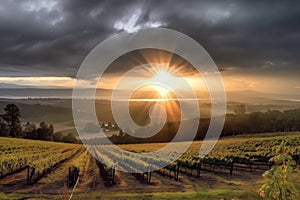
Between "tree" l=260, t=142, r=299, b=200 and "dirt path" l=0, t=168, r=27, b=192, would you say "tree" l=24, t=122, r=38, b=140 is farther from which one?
"tree" l=260, t=142, r=299, b=200

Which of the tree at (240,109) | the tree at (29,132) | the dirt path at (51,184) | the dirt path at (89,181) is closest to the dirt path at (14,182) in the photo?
the dirt path at (51,184)

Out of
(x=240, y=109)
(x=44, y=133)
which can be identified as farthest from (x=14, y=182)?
(x=240, y=109)

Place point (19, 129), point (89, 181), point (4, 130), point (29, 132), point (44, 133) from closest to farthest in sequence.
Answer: point (89, 181) < point (4, 130) < point (19, 129) < point (29, 132) < point (44, 133)

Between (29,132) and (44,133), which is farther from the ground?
(29,132)

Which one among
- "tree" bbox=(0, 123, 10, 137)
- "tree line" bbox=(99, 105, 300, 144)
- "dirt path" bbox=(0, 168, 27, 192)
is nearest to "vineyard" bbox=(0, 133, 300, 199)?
"dirt path" bbox=(0, 168, 27, 192)

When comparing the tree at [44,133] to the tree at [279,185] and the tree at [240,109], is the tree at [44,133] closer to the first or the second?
the tree at [240,109]

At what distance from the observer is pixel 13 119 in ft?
158

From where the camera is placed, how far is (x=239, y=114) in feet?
195

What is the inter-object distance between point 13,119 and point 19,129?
1926mm

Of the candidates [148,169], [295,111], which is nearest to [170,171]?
[148,169]

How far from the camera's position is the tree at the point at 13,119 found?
4678 centimetres

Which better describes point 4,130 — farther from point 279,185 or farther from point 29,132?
point 279,185

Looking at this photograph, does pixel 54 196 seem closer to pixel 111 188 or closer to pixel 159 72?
pixel 111 188

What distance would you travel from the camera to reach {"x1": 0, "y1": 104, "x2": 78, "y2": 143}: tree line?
4669 centimetres
